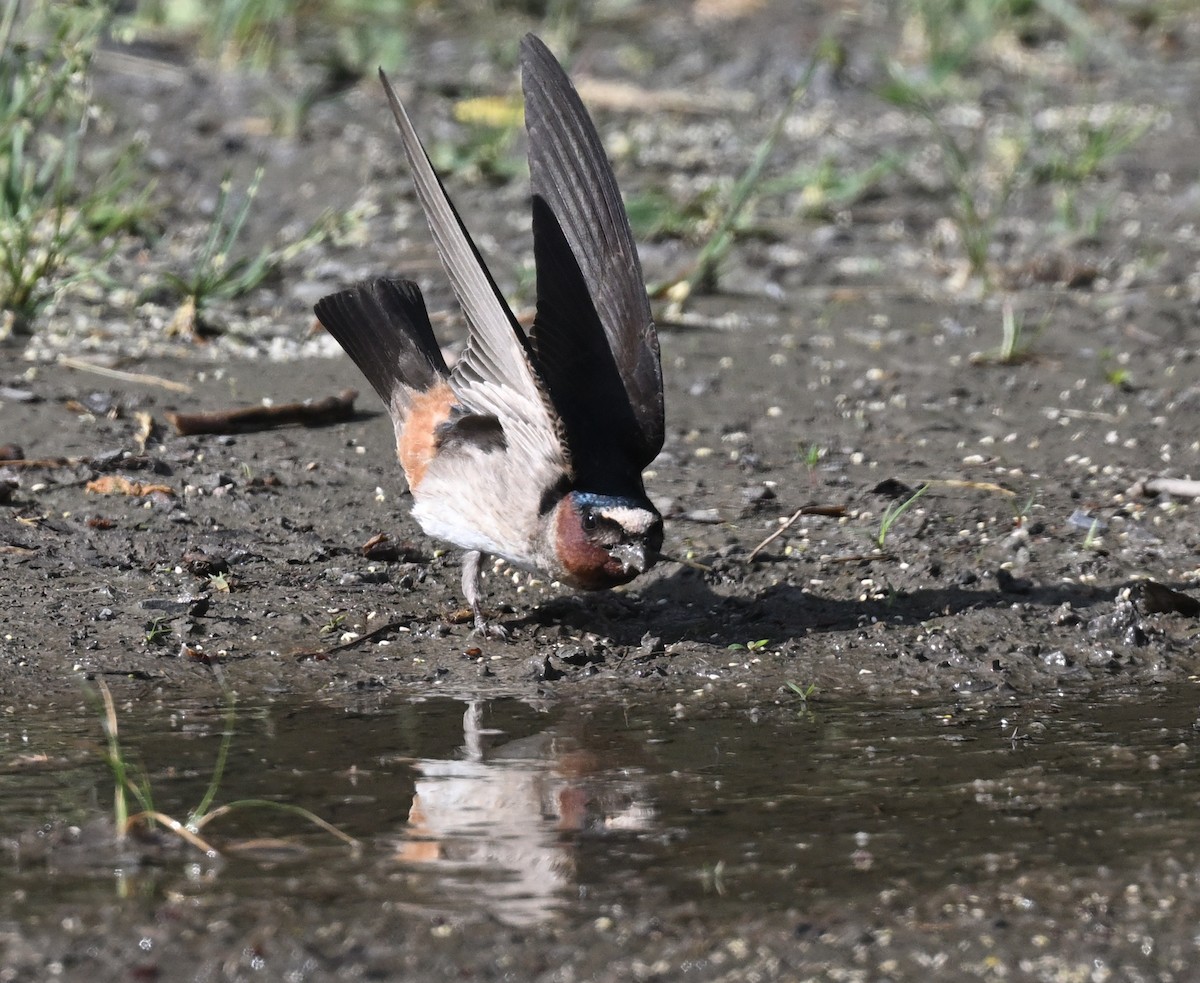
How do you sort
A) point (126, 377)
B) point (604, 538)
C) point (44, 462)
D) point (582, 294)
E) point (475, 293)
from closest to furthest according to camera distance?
point (475, 293) < point (604, 538) < point (582, 294) < point (44, 462) < point (126, 377)

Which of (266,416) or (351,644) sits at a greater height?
(266,416)

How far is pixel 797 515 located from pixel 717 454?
0.93 m

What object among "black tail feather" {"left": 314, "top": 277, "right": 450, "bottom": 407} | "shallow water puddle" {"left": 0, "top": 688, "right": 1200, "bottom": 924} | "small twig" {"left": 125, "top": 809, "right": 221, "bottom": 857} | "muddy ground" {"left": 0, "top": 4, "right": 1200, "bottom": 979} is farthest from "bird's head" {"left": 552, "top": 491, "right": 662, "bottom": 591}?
"small twig" {"left": 125, "top": 809, "right": 221, "bottom": 857}

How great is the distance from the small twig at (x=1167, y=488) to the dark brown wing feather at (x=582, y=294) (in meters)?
1.79

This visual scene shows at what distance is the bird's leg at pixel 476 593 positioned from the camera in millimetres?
4762

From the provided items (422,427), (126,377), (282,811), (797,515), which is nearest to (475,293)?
(422,427)

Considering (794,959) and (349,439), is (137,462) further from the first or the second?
(794,959)

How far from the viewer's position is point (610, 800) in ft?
11.6

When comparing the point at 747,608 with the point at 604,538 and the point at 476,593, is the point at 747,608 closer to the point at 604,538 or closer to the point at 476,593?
the point at 604,538

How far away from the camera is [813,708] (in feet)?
14.0

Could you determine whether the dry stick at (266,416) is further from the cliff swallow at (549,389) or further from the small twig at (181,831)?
the small twig at (181,831)

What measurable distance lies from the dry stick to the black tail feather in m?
0.90

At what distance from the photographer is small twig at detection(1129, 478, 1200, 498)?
554cm

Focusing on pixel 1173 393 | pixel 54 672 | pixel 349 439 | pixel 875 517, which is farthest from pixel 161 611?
pixel 1173 393
